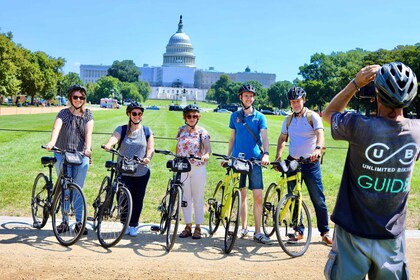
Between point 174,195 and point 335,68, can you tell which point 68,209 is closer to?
point 174,195

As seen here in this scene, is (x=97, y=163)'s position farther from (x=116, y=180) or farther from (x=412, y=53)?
(x=412, y=53)

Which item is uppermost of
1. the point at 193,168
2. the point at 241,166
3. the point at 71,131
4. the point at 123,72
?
the point at 123,72

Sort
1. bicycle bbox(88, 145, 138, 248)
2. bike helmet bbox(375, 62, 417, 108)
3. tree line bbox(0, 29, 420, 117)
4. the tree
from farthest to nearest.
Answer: the tree
tree line bbox(0, 29, 420, 117)
bicycle bbox(88, 145, 138, 248)
bike helmet bbox(375, 62, 417, 108)

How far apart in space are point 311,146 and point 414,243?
1.97m

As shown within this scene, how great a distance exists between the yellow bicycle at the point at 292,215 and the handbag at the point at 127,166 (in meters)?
1.79

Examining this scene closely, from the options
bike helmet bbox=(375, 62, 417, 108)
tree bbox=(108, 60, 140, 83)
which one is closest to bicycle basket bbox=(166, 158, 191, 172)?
bike helmet bbox=(375, 62, 417, 108)

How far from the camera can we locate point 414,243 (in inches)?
283

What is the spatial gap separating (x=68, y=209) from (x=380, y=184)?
4809mm

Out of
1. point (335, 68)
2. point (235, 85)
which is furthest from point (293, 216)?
point (235, 85)

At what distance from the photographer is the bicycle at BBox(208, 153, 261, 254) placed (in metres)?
6.51

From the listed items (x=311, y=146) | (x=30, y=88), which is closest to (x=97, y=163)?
(x=311, y=146)

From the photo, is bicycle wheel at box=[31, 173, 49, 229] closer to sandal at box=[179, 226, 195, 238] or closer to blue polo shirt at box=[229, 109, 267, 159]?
sandal at box=[179, 226, 195, 238]

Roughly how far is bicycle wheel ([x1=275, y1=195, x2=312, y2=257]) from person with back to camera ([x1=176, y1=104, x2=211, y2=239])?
1.18 m

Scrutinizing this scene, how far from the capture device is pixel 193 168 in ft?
23.7
